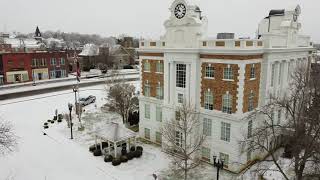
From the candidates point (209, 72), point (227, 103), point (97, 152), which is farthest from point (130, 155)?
point (209, 72)

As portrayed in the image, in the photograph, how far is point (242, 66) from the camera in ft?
74.6

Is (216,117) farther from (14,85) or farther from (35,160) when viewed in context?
(14,85)

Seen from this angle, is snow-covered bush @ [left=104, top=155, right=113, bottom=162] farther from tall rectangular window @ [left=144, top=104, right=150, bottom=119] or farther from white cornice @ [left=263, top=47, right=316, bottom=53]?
white cornice @ [left=263, top=47, right=316, bottom=53]

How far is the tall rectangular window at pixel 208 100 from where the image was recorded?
83.6ft

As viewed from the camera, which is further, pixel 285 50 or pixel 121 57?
pixel 121 57

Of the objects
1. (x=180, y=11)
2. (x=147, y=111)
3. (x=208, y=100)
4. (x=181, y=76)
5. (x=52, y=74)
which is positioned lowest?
(x=147, y=111)

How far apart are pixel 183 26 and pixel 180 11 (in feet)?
5.08

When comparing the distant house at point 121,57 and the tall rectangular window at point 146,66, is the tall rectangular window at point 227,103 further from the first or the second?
the distant house at point 121,57

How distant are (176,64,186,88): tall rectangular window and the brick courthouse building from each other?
0.07ft

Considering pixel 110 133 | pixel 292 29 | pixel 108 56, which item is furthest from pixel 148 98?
pixel 108 56

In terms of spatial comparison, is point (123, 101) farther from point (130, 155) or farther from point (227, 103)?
point (227, 103)

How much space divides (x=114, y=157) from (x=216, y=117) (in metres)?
10.9

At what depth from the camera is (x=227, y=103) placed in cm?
2436

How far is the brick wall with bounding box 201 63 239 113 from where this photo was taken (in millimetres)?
23422
